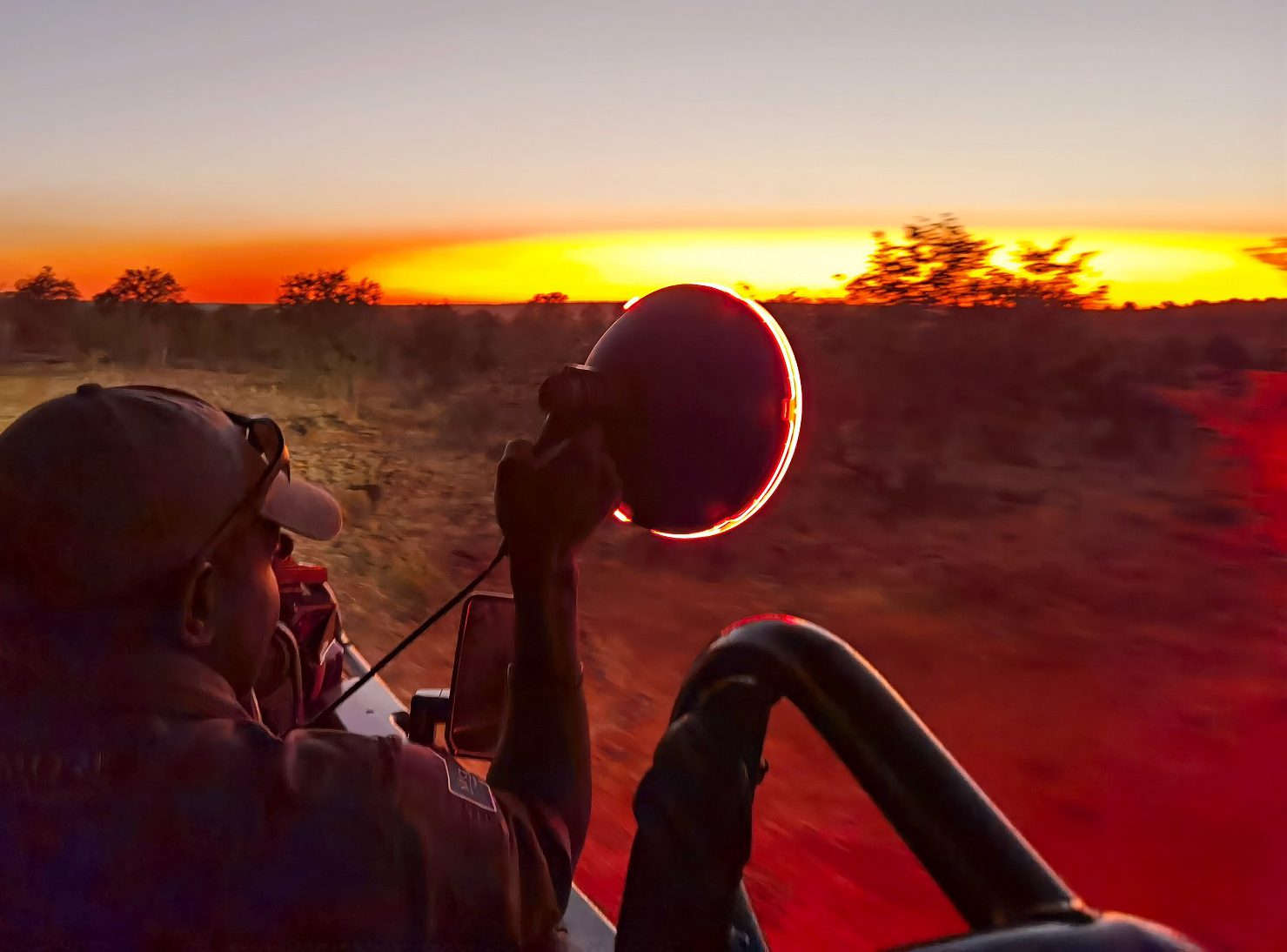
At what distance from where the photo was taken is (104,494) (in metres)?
1.21

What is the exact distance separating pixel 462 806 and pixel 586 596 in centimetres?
765

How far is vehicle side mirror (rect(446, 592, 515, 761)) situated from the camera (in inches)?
62.6

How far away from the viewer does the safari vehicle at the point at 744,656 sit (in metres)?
1.10

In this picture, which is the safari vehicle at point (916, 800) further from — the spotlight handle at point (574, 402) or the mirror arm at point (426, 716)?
the mirror arm at point (426, 716)

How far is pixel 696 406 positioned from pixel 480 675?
484 mm

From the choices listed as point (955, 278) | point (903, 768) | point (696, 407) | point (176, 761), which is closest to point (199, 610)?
point (176, 761)

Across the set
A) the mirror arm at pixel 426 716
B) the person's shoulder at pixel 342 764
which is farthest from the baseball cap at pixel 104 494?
the mirror arm at pixel 426 716

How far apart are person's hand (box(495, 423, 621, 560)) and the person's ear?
0.99 feet

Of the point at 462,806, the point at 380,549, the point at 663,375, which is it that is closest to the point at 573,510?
the point at 663,375

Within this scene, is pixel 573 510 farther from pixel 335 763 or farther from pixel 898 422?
pixel 898 422

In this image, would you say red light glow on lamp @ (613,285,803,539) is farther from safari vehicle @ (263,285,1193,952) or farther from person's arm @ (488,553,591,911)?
person's arm @ (488,553,591,911)

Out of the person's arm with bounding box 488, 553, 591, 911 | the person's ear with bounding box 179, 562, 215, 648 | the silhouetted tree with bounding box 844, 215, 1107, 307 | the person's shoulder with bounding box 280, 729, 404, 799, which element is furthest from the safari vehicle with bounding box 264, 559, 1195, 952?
the silhouetted tree with bounding box 844, 215, 1107, 307

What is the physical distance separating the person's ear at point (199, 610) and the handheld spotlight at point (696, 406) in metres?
0.38

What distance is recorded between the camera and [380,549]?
33.1 ft
